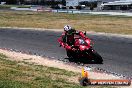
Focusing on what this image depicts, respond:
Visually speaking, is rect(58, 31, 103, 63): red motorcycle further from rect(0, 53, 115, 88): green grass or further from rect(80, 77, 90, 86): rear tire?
rect(80, 77, 90, 86): rear tire

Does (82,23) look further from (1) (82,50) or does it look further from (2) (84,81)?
(2) (84,81)

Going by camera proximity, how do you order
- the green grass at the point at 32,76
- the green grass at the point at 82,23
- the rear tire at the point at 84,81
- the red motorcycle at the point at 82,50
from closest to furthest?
the green grass at the point at 32,76
the rear tire at the point at 84,81
the red motorcycle at the point at 82,50
the green grass at the point at 82,23

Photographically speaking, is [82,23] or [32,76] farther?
[82,23]

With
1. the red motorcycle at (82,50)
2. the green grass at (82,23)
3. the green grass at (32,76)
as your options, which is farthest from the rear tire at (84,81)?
the green grass at (82,23)

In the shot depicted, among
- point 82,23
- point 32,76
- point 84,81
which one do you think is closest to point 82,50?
point 32,76

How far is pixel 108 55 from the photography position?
683 inches

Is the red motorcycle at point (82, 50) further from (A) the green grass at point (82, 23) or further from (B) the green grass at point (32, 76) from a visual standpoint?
(A) the green grass at point (82, 23)

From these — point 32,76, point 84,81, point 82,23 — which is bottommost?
point 82,23

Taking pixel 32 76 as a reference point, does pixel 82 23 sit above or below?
below

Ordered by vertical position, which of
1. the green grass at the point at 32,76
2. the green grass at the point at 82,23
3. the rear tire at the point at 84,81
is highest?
the rear tire at the point at 84,81

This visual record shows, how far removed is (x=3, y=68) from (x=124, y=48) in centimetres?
826

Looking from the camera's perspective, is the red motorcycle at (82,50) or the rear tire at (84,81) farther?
the red motorcycle at (82,50)

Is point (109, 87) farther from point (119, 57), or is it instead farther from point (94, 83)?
point (119, 57)

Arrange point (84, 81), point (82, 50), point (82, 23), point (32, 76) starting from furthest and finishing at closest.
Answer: point (82, 23), point (82, 50), point (32, 76), point (84, 81)
